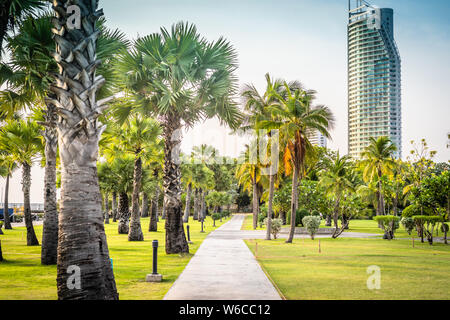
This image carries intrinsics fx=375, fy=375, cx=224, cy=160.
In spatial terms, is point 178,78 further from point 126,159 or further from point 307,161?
point 126,159

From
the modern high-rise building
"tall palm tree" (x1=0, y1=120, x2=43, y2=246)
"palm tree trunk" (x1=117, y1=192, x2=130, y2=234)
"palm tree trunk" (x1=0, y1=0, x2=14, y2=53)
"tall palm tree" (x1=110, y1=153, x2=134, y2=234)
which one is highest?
the modern high-rise building

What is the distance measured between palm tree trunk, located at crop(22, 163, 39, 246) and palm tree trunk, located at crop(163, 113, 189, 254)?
7.81 m

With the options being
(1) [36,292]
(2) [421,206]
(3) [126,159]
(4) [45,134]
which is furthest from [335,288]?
(3) [126,159]

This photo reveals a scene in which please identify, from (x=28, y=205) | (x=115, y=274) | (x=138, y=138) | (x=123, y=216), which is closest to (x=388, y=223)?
(x=138, y=138)

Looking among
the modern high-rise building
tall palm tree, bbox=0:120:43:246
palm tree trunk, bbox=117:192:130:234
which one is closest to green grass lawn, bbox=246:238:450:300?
tall palm tree, bbox=0:120:43:246

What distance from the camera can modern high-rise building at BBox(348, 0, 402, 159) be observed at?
15500cm

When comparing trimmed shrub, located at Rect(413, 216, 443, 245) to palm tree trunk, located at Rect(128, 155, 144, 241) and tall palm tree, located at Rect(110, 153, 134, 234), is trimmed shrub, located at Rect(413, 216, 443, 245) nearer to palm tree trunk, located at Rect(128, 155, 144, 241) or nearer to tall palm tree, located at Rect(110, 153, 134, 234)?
palm tree trunk, located at Rect(128, 155, 144, 241)

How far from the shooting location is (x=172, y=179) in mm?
15891

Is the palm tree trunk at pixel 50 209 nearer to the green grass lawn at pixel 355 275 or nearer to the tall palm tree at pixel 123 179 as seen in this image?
the green grass lawn at pixel 355 275

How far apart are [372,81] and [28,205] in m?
160

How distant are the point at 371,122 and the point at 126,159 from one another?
473 feet

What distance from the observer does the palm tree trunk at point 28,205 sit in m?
18.7

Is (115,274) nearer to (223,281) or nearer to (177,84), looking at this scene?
(223,281)
